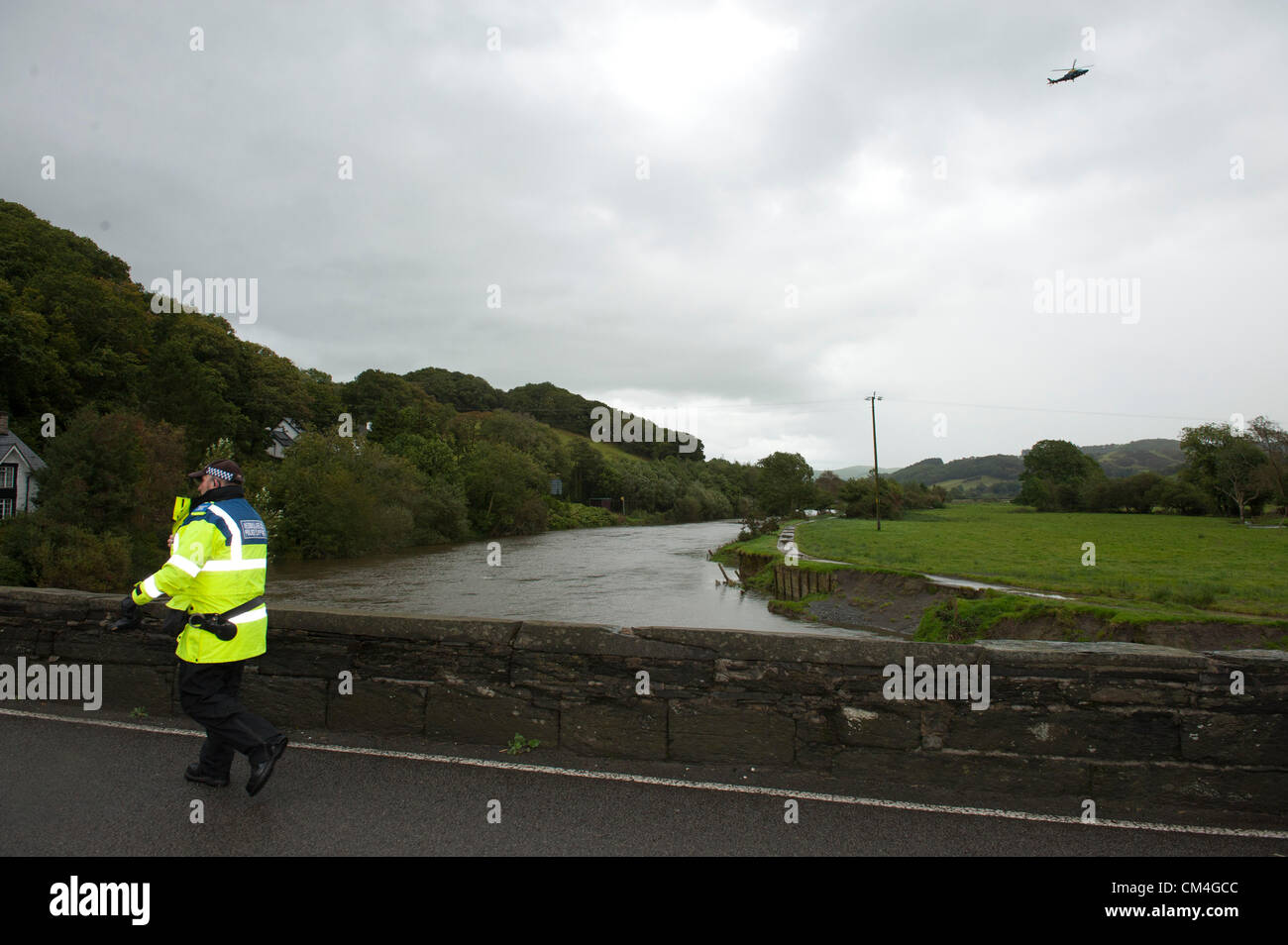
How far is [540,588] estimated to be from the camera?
3303 centimetres

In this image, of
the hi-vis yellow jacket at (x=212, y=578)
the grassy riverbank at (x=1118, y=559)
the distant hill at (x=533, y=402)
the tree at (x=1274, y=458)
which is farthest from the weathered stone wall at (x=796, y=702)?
the distant hill at (x=533, y=402)

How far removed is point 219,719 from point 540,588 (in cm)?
2939

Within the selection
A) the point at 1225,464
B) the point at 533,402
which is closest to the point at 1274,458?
the point at 1225,464

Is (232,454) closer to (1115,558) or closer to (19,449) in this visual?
(19,449)

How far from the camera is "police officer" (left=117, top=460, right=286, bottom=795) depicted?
3.95m

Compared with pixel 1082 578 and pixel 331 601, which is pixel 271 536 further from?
pixel 1082 578

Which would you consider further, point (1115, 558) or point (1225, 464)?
point (1225, 464)

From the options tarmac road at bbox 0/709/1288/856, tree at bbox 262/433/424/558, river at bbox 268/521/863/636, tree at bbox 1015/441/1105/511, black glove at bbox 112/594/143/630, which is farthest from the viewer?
tree at bbox 1015/441/1105/511

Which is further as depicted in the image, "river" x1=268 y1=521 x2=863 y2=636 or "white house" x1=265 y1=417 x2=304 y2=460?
"white house" x1=265 y1=417 x2=304 y2=460

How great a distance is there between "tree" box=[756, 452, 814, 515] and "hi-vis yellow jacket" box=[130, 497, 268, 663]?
84.3 m

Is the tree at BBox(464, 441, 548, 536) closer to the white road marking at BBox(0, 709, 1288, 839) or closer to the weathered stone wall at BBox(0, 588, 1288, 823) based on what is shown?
the weathered stone wall at BBox(0, 588, 1288, 823)

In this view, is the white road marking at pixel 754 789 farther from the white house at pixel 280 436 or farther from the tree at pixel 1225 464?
the white house at pixel 280 436

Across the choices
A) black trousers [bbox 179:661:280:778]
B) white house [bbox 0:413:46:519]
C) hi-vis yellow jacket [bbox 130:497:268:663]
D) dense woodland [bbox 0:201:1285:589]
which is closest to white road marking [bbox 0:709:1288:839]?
black trousers [bbox 179:661:280:778]
